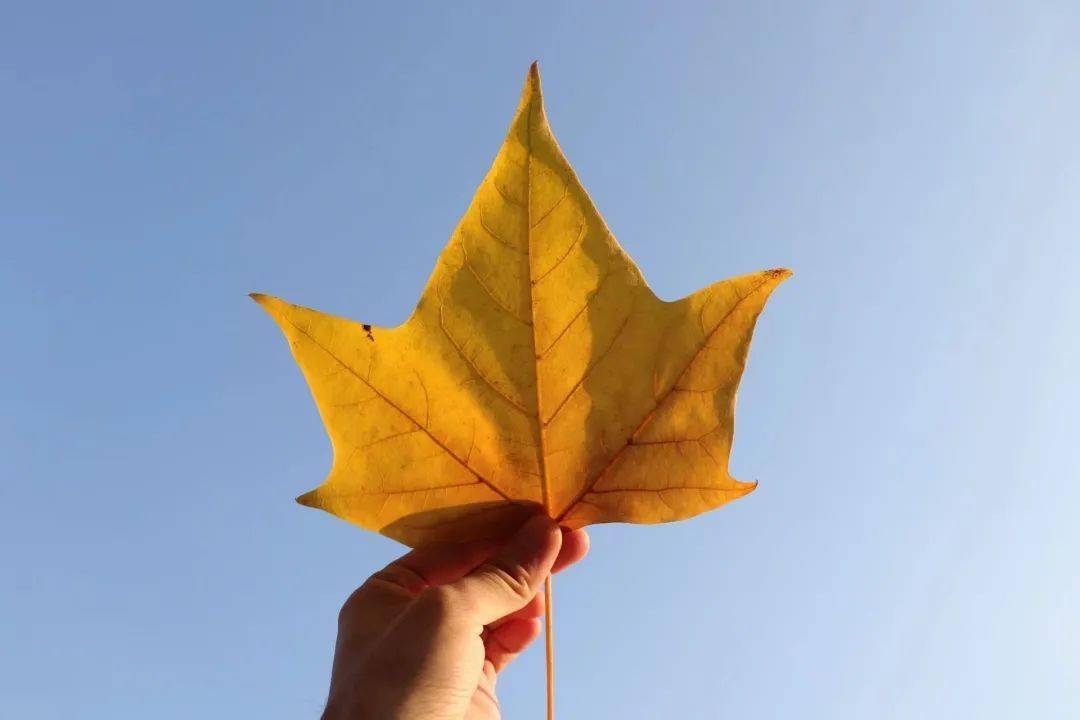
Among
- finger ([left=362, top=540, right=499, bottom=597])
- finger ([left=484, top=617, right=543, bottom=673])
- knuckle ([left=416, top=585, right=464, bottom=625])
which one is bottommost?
finger ([left=484, top=617, right=543, bottom=673])

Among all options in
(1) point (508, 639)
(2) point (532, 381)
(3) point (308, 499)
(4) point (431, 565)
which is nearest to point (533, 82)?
(2) point (532, 381)

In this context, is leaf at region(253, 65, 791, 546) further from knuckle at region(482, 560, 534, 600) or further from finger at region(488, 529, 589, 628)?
finger at region(488, 529, 589, 628)

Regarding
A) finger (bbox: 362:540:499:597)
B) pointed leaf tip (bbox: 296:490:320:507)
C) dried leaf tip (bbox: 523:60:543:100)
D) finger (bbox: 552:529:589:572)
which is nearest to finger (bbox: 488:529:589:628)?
finger (bbox: 552:529:589:572)

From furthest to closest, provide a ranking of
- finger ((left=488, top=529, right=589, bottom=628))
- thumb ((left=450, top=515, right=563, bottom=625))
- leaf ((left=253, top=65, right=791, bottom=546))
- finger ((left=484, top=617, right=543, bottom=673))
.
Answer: finger ((left=484, top=617, right=543, bottom=673)) → finger ((left=488, top=529, right=589, bottom=628)) → thumb ((left=450, top=515, right=563, bottom=625)) → leaf ((left=253, top=65, right=791, bottom=546))

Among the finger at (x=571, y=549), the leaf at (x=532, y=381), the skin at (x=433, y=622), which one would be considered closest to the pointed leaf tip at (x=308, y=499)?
the leaf at (x=532, y=381)

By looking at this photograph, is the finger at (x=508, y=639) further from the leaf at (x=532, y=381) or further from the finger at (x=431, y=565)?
the leaf at (x=532, y=381)

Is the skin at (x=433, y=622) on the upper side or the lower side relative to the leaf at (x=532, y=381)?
lower

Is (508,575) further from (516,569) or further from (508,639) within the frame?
(508,639)
